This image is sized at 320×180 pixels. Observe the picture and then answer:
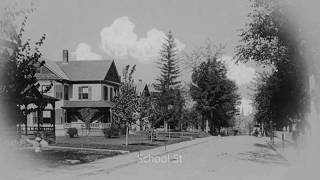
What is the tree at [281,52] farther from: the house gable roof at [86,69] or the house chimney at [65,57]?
the house chimney at [65,57]

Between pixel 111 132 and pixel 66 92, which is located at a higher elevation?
pixel 66 92

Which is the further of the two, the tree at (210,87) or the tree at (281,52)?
the tree at (210,87)

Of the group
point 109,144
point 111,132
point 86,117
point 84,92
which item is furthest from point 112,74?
point 109,144

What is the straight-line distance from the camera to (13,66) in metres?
15.6

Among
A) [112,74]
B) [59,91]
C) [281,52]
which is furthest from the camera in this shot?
[112,74]

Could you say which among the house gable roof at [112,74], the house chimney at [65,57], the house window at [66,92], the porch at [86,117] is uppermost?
the house chimney at [65,57]

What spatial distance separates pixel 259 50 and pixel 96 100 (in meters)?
31.8

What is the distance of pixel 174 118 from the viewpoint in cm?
7094

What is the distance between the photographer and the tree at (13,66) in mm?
15352

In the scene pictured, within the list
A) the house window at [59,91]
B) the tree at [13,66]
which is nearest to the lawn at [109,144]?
the tree at [13,66]

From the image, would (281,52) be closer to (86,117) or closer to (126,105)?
(126,105)

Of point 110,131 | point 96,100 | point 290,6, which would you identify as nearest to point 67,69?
point 96,100

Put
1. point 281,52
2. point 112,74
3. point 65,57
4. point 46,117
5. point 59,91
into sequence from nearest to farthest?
point 281,52 → point 46,117 → point 59,91 → point 112,74 → point 65,57

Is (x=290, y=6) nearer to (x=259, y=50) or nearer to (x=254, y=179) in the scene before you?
(x=259, y=50)
